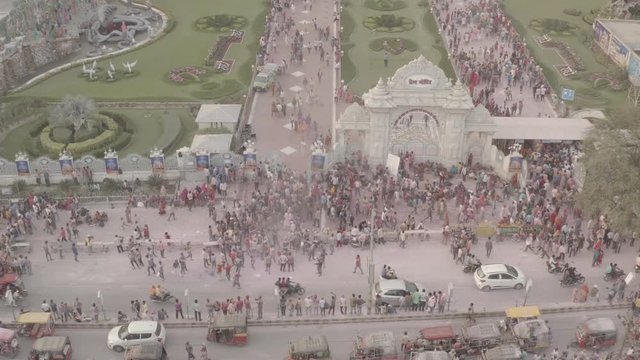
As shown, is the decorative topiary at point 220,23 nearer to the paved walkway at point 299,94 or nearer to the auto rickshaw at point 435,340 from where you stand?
the paved walkway at point 299,94

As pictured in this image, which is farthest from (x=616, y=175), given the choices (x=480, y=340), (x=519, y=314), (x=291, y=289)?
(x=291, y=289)

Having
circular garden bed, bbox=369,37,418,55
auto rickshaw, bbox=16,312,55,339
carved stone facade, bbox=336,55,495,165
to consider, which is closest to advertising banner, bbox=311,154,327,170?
carved stone facade, bbox=336,55,495,165

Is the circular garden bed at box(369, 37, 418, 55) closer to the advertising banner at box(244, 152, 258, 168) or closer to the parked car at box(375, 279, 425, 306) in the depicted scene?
the advertising banner at box(244, 152, 258, 168)

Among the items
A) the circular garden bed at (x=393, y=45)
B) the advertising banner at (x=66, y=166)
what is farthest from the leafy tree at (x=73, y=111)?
the circular garden bed at (x=393, y=45)

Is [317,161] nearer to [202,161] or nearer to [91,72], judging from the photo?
[202,161]

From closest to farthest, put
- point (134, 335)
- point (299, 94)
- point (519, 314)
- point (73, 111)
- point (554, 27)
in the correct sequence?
point (134, 335) < point (519, 314) < point (73, 111) < point (299, 94) < point (554, 27)

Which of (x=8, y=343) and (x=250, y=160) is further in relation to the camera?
(x=250, y=160)
